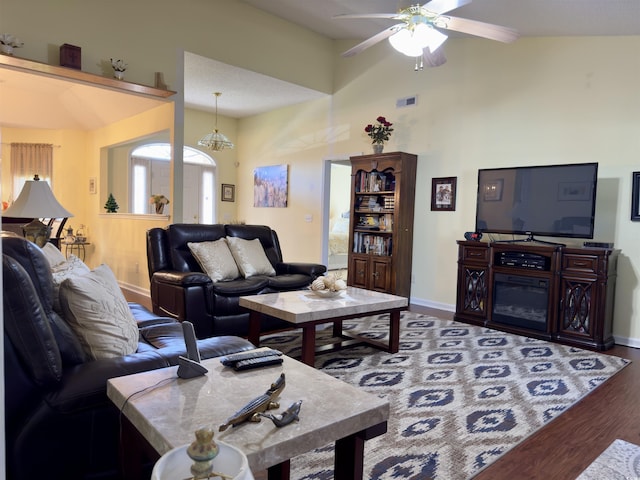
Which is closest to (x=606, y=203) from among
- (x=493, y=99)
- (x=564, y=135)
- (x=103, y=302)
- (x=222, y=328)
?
(x=564, y=135)

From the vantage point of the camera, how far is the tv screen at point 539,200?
4019 millimetres

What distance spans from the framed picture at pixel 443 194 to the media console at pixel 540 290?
79 centimetres

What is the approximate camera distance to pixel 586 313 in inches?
155

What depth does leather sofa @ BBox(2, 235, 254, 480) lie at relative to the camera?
4.99 ft

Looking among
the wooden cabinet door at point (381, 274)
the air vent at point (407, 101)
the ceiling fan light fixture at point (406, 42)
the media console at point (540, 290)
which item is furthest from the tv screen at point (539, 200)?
the ceiling fan light fixture at point (406, 42)

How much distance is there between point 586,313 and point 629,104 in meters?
1.95

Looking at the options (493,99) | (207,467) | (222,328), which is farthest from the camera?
(493,99)

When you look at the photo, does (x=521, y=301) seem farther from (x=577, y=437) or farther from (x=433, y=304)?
(x=577, y=437)

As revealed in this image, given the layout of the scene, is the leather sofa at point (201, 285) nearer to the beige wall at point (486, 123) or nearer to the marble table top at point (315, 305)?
the marble table top at point (315, 305)

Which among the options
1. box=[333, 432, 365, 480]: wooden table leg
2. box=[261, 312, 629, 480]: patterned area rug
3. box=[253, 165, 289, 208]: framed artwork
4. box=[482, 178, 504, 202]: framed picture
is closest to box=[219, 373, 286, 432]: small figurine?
box=[333, 432, 365, 480]: wooden table leg

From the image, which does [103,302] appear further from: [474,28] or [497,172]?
[497,172]

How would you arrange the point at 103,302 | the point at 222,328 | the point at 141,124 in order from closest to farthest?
the point at 103,302 → the point at 222,328 → the point at 141,124

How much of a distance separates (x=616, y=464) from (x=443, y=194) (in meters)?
3.70

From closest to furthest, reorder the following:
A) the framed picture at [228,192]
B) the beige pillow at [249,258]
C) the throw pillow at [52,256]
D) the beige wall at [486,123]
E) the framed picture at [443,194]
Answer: the throw pillow at [52,256], the beige wall at [486,123], the beige pillow at [249,258], the framed picture at [443,194], the framed picture at [228,192]
